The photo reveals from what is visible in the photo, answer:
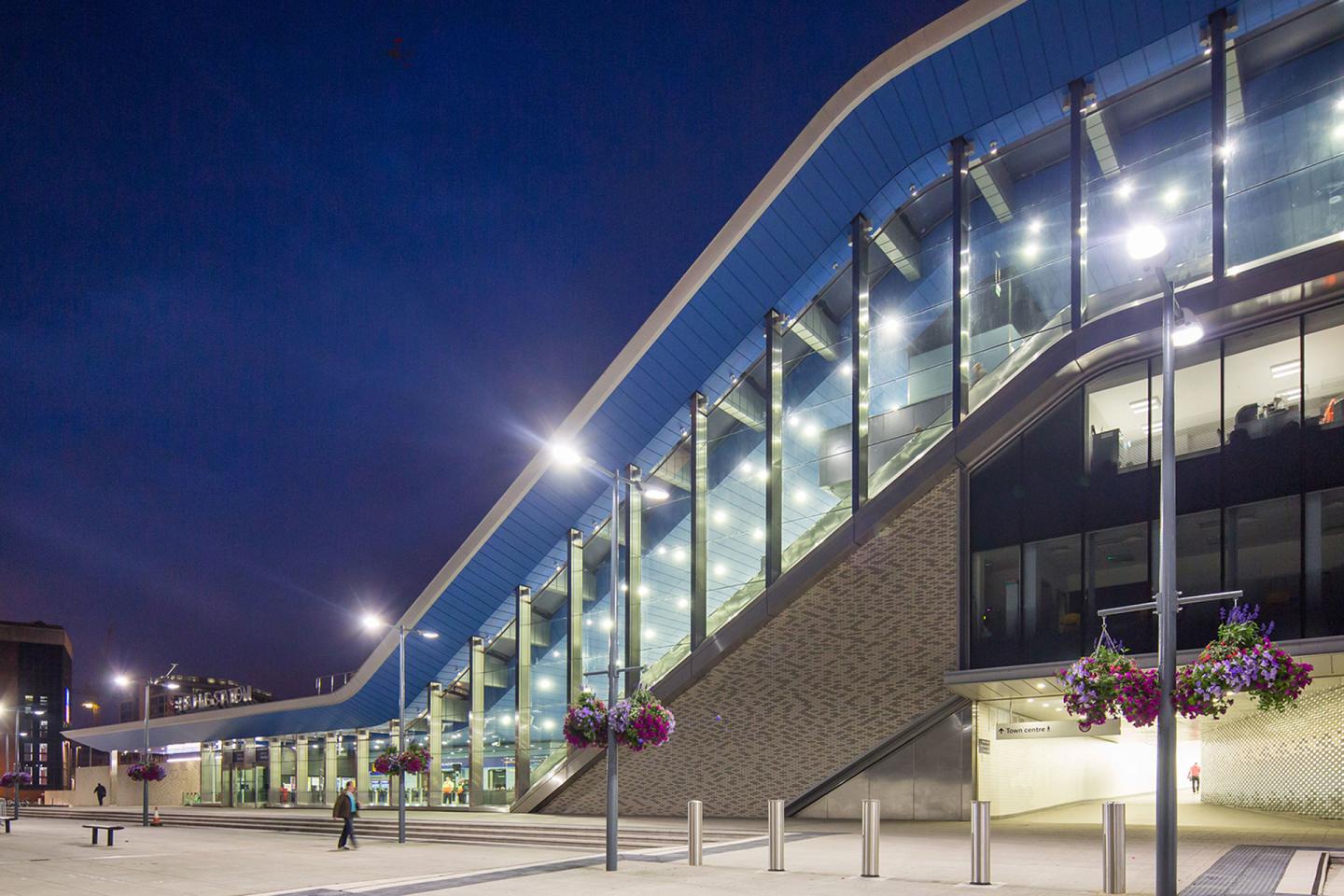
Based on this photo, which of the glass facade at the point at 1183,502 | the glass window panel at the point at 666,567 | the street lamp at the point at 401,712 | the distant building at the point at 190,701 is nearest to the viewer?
the glass facade at the point at 1183,502

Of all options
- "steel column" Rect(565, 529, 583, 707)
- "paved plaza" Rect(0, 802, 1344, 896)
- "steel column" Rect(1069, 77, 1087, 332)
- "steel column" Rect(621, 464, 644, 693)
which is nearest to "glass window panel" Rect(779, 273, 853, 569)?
"steel column" Rect(621, 464, 644, 693)

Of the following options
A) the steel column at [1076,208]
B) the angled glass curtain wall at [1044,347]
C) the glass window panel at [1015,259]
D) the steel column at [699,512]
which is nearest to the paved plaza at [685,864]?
the angled glass curtain wall at [1044,347]

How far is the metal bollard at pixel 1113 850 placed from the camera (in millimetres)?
13836

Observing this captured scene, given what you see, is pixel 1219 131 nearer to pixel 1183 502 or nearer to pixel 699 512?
pixel 1183 502

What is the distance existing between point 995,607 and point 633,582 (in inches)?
527

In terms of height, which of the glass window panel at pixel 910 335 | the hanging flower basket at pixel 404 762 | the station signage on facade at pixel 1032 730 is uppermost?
the glass window panel at pixel 910 335

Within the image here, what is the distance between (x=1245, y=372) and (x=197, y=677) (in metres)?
147

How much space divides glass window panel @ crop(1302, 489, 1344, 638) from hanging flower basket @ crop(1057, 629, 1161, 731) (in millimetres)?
9227

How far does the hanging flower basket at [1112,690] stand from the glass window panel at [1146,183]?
43.6 ft

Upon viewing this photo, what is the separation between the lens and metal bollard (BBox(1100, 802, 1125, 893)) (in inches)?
545

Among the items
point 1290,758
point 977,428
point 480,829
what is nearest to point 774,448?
point 977,428

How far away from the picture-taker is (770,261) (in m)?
30.8

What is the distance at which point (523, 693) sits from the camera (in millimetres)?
38625

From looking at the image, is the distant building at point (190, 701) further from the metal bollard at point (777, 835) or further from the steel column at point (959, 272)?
the metal bollard at point (777, 835)
